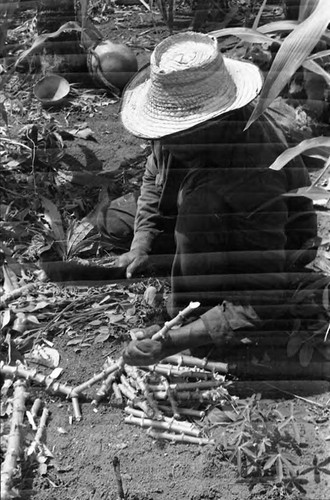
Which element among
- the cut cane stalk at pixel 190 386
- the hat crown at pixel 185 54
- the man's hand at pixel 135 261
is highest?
the hat crown at pixel 185 54

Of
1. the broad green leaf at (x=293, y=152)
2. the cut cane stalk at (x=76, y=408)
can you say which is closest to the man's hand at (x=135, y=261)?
the cut cane stalk at (x=76, y=408)

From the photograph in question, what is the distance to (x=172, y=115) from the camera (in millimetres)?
1530

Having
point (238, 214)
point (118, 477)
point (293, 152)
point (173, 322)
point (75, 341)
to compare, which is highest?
point (293, 152)

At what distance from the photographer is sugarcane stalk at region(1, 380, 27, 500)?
4.48 feet

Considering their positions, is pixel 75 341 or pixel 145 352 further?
pixel 75 341

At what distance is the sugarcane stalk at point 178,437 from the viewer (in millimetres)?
1552

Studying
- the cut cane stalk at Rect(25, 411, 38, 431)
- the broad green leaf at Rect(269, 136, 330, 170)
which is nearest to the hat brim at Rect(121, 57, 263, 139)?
→ the broad green leaf at Rect(269, 136, 330, 170)

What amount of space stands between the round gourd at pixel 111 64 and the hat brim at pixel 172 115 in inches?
37.3

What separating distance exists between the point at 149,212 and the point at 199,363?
45 cm

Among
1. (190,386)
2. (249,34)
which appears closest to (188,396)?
(190,386)

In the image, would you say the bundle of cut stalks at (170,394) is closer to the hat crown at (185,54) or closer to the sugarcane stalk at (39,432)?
the sugarcane stalk at (39,432)

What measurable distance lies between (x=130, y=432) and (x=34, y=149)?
981 millimetres

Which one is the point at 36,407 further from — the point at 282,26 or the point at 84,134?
the point at 84,134

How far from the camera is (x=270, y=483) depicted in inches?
57.7
